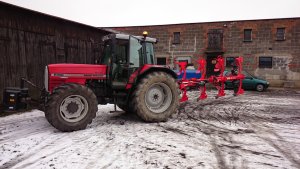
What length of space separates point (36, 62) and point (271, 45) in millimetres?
19204

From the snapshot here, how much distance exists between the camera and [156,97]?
20.2 feet

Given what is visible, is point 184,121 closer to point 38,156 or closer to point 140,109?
point 140,109

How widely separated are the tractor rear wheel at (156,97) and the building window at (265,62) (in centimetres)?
1699

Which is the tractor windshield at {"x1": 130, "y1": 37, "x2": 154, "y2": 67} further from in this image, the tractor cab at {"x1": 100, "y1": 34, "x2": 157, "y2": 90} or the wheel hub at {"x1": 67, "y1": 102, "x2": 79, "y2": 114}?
the wheel hub at {"x1": 67, "y1": 102, "x2": 79, "y2": 114}

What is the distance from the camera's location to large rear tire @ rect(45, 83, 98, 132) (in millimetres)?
4660

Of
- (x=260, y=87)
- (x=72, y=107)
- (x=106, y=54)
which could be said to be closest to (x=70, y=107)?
(x=72, y=107)

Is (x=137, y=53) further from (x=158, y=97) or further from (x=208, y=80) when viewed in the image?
(x=208, y=80)

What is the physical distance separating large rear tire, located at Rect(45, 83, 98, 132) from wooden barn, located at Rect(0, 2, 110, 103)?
5.33 ft

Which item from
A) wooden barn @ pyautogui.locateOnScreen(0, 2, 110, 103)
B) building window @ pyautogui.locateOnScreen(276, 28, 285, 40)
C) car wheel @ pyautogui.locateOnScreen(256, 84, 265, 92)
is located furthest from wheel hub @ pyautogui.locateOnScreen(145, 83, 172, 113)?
building window @ pyautogui.locateOnScreen(276, 28, 285, 40)

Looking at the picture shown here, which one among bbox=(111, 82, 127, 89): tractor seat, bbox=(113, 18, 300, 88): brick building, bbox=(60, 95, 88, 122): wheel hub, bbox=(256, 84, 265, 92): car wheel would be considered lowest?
bbox=(256, 84, 265, 92): car wheel

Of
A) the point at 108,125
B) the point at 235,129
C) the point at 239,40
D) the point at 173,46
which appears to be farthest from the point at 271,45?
the point at 108,125

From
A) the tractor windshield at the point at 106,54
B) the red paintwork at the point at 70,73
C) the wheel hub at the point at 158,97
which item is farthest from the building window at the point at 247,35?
the red paintwork at the point at 70,73

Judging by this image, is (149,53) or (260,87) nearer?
(149,53)

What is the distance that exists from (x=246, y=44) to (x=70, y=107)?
19431mm
